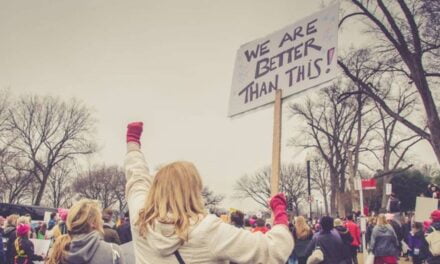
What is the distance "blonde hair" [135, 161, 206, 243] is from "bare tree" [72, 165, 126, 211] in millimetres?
67997

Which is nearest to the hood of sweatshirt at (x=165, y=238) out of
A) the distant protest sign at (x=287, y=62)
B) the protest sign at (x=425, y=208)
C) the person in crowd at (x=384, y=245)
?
the distant protest sign at (x=287, y=62)

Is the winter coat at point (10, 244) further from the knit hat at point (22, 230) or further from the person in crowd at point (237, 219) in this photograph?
the person in crowd at point (237, 219)

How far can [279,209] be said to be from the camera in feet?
7.21

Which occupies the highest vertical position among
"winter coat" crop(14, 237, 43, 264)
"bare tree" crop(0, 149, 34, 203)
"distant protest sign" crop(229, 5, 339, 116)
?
Answer: "bare tree" crop(0, 149, 34, 203)

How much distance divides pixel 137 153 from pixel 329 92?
3112 centimetres

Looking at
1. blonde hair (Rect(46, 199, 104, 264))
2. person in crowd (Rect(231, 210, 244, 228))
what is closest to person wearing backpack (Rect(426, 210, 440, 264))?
person in crowd (Rect(231, 210, 244, 228))

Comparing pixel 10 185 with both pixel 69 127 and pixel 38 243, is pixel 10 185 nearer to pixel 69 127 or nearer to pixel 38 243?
pixel 69 127

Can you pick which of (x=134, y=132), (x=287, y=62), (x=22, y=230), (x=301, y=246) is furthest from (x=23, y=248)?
(x=134, y=132)

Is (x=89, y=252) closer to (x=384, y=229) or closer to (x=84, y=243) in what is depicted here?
(x=84, y=243)

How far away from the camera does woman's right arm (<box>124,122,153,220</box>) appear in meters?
2.48

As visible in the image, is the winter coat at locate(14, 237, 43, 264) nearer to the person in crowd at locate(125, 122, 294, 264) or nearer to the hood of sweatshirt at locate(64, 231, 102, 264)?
the hood of sweatshirt at locate(64, 231, 102, 264)

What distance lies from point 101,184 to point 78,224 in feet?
224

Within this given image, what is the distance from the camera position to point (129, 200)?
2.53 metres

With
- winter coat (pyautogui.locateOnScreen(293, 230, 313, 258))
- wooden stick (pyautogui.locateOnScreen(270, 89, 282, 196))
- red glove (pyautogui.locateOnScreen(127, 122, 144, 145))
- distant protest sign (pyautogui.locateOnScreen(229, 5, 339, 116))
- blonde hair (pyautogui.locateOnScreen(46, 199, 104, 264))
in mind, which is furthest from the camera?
winter coat (pyautogui.locateOnScreen(293, 230, 313, 258))
